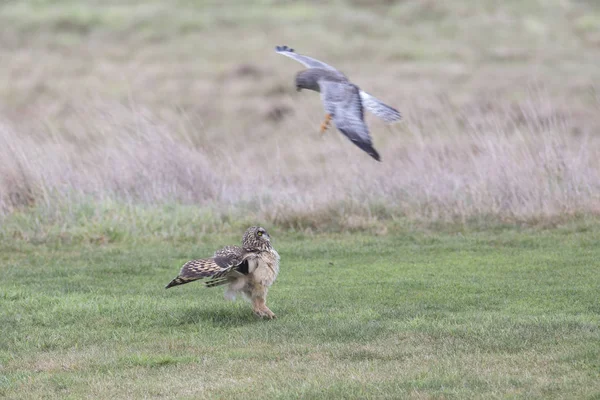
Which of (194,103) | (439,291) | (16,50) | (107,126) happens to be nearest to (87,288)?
(439,291)

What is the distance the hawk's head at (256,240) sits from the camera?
804 centimetres

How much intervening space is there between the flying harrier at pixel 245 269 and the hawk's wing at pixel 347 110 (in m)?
1.17

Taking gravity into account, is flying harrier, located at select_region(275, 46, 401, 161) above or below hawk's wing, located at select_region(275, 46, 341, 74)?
below

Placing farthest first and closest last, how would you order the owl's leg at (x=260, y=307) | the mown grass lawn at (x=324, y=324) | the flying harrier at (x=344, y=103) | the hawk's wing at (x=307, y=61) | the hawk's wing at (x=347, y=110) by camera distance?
the hawk's wing at (x=307, y=61)
the owl's leg at (x=260, y=307)
the flying harrier at (x=344, y=103)
the hawk's wing at (x=347, y=110)
the mown grass lawn at (x=324, y=324)

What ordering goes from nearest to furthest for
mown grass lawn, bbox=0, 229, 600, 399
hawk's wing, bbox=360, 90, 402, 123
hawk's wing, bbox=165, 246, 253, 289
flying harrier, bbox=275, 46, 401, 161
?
mown grass lawn, bbox=0, 229, 600, 399
flying harrier, bbox=275, 46, 401, 161
hawk's wing, bbox=165, 246, 253, 289
hawk's wing, bbox=360, 90, 402, 123

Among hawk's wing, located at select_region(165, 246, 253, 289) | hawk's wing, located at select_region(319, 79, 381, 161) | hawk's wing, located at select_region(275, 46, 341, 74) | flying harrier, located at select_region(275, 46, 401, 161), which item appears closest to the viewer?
hawk's wing, located at select_region(319, 79, 381, 161)

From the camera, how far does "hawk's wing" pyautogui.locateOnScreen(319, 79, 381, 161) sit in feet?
23.8

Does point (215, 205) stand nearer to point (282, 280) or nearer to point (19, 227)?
point (19, 227)

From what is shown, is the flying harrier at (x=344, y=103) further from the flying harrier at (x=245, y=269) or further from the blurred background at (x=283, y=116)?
the blurred background at (x=283, y=116)

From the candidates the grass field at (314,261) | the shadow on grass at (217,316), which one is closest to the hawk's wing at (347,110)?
the grass field at (314,261)

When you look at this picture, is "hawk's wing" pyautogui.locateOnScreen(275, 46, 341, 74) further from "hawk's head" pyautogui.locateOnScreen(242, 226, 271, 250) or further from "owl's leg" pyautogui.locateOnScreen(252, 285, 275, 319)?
"owl's leg" pyautogui.locateOnScreen(252, 285, 275, 319)

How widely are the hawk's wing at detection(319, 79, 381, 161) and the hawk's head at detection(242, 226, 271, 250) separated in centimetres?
116

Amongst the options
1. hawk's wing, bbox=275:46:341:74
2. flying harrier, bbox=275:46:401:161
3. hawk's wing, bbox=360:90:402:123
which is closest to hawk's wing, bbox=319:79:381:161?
flying harrier, bbox=275:46:401:161

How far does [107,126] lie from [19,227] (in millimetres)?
2917
